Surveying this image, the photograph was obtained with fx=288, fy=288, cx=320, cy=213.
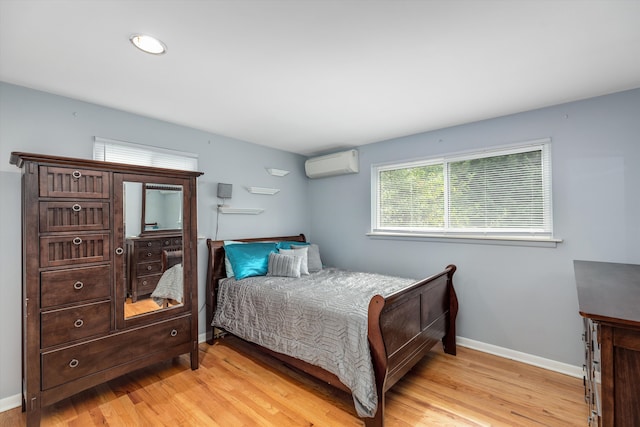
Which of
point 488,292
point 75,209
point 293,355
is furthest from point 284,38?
point 488,292

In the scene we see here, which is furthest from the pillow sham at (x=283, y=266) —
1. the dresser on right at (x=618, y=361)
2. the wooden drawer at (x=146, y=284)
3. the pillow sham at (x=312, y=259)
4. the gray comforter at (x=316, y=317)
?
the dresser on right at (x=618, y=361)

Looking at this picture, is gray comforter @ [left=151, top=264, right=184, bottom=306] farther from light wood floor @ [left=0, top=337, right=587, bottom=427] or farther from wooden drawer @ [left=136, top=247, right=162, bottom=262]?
light wood floor @ [left=0, top=337, right=587, bottom=427]

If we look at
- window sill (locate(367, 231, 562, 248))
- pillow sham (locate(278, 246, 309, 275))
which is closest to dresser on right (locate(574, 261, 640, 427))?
window sill (locate(367, 231, 562, 248))

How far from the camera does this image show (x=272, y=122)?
3.05 metres

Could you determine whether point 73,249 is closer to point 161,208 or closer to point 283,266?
point 161,208

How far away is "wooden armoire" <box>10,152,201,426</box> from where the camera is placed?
188 cm

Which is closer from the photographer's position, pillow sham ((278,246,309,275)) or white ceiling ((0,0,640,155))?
white ceiling ((0,0,640,155))

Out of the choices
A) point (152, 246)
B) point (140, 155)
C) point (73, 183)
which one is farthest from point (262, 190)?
point (73, 183)

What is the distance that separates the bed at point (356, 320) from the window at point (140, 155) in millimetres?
947

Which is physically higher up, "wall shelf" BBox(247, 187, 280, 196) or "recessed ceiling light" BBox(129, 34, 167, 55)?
"recessed ceiling light" BBox(129, 34, 167, 55)

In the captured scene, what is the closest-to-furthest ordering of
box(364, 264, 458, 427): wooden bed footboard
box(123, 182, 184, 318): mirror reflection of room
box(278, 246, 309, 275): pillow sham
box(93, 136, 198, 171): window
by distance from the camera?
box(364, 264, 458, 427): wooden bed footboard → box(123, 182, 184, 318): mirror reflection of room → box(93, 136, 198, 171): window → box(278, 246, 309, 275): pillow sham

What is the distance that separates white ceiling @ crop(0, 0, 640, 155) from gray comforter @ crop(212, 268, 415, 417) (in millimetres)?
1682

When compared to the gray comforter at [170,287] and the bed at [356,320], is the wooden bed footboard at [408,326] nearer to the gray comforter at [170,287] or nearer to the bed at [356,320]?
the bed at [356,320]

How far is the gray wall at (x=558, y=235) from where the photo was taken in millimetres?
2330
